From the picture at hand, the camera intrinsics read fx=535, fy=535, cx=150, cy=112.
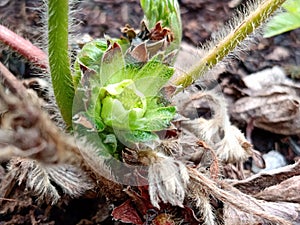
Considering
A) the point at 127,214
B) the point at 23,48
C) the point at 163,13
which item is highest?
the point at 163,13

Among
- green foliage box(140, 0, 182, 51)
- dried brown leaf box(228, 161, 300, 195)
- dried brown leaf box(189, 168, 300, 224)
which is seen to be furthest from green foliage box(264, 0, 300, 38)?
dried brown leaf box(189, 168, 300, 224)

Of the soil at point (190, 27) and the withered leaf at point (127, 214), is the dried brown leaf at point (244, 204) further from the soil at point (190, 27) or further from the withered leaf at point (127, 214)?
the soil at point (190, 27)

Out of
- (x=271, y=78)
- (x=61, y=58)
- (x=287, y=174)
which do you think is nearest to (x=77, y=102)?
(x=61, y=58)

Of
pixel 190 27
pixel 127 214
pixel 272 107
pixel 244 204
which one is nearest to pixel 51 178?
pixel 127 214

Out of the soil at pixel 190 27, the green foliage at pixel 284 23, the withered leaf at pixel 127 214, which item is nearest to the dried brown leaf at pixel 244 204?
the withered leaf at pixel 127 214

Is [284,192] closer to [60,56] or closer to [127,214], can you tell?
[127,214]

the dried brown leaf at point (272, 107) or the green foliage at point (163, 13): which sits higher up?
the green foliage at point (163, 13)

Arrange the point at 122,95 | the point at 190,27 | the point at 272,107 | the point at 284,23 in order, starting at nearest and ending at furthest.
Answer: the point at 122,95
the point at 284,23
the point at 272,107
the point at 190,27
